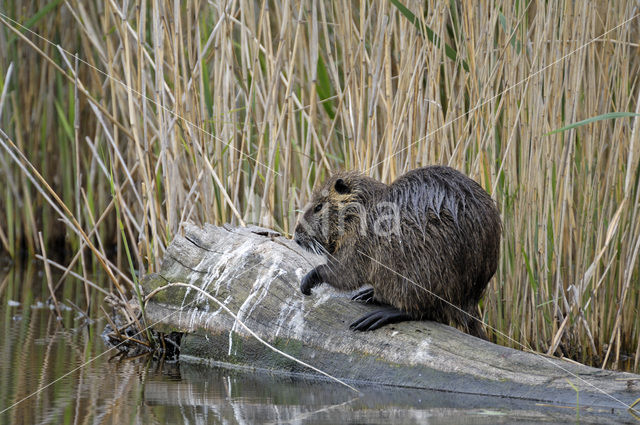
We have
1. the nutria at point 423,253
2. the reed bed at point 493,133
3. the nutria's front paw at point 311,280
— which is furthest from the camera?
the reed bed at point 493,133

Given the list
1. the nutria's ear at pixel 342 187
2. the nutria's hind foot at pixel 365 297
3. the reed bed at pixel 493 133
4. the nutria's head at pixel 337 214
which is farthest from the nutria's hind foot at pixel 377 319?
the reed bed at pixel 493 133

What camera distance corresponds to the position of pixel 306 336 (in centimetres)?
302

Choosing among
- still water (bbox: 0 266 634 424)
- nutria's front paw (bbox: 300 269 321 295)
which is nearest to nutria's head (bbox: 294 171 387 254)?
nutria's front paw (bbox: 300 269 321 295)

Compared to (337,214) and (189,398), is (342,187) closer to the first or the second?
(337,214)

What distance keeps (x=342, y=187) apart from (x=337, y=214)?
0.35 feet

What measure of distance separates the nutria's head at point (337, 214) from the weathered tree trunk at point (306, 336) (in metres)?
0.13

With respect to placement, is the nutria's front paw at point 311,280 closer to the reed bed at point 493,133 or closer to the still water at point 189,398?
the still water at point 189,398

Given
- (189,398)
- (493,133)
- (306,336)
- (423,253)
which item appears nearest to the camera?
(189,398)

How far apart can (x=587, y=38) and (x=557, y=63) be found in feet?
0.48

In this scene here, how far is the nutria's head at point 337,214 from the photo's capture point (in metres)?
3.14

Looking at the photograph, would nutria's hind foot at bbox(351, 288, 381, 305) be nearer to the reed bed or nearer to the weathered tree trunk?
the weathered tree trunk

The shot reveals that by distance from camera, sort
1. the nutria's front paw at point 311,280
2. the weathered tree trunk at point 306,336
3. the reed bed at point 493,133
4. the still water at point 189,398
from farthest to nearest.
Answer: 1. the reed bed at point 493,133
2. the nutria's front paw at point 311,280
3. the weathered tree trunk at point 306,336
4. the still water at point 189,398

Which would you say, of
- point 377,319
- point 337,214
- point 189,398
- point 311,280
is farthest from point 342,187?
point 189,398

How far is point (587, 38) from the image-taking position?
323 cm
